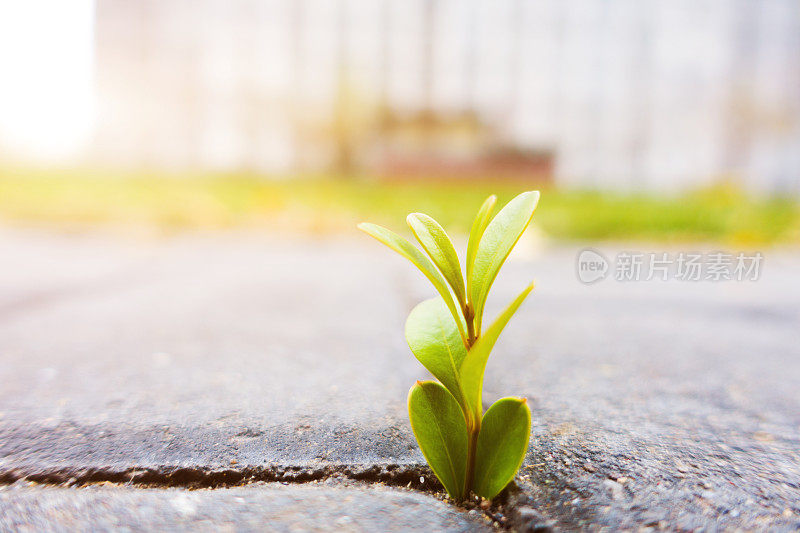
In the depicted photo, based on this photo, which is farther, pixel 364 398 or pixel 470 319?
pixel 364 398

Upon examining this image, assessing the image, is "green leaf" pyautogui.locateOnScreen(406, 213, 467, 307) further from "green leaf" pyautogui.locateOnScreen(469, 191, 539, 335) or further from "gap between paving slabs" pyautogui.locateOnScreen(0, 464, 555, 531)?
"gap between paving slabs" pyautogui.locateOnScreen(0, 464, 555, 531)

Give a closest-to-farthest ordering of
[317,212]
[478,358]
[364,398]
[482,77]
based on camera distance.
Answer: [478,358] < [364,398] < [317,212] < [482,77]

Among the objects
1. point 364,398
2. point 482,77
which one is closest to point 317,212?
point 364,398

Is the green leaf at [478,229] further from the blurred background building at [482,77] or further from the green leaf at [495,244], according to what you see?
the blurred background building at [482,77]

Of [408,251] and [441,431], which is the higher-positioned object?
[408,251]

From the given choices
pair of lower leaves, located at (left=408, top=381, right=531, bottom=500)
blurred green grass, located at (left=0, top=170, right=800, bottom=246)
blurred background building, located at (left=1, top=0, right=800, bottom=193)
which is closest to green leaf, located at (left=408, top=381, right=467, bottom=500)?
pair of lower leaves, located at (left=408, top=381, right=531, bottom=500)

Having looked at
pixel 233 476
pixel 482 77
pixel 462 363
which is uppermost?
pixel 482 77

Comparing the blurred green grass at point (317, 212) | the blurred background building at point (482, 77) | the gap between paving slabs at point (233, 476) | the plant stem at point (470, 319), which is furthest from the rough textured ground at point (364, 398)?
the blurred background building at point (482, 77)

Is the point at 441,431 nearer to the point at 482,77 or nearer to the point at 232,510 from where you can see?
the point at 232,510
